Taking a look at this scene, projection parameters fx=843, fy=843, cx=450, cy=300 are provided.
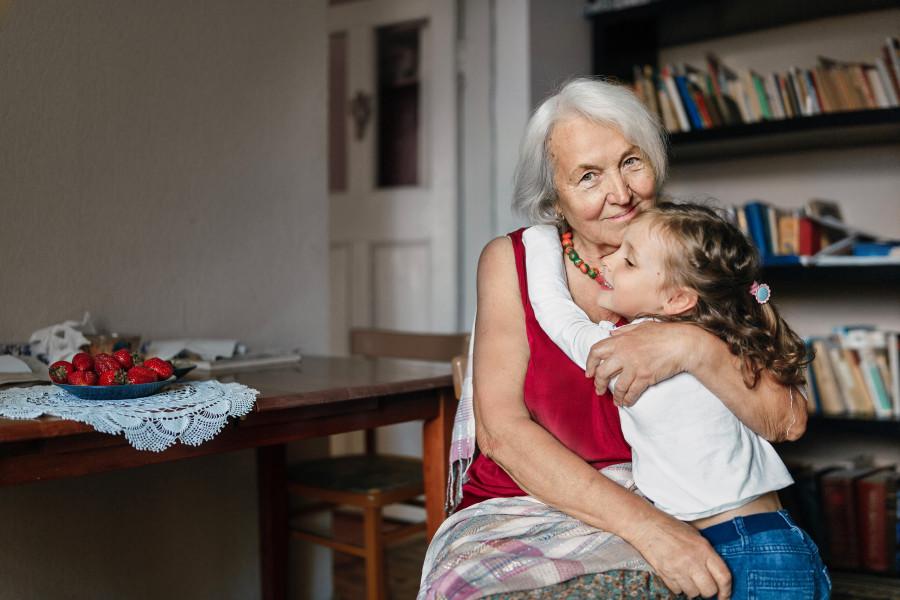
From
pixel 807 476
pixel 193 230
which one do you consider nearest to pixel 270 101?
pixel 193 230

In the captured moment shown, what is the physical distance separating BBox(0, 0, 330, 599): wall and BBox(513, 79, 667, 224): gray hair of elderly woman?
1.06 m

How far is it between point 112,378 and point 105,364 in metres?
0.03

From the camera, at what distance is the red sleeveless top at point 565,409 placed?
4.75 ft

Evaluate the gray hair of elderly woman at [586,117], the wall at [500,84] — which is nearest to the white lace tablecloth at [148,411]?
the gray hair of elderly woman at [586,117]

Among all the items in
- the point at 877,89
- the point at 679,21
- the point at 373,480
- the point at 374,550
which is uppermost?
the point at 679,21

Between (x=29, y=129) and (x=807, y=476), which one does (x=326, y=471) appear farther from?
(x=807, y=476)

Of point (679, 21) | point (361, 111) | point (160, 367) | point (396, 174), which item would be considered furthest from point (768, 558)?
point (361, 111)

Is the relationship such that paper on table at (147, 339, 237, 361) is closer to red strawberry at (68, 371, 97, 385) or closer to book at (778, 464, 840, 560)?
red strawberry at (68, 371, 97, 385)

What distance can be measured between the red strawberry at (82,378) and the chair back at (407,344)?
123cm

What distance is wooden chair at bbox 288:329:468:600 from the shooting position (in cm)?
230

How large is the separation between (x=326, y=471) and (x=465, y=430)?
1035 millimetres

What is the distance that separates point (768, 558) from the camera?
1237 mm

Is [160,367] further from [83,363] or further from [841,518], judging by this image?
[841,518]

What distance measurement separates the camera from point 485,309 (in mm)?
1538
